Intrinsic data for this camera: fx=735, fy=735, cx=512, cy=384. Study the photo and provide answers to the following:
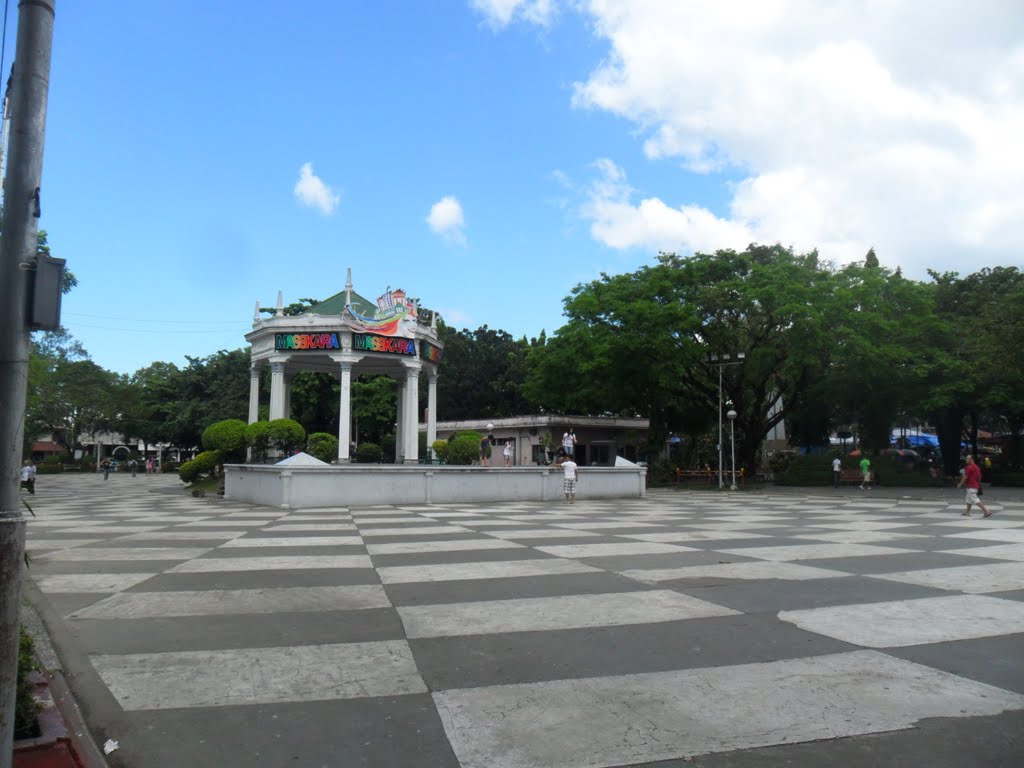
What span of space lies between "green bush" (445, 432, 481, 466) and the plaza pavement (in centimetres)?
1820

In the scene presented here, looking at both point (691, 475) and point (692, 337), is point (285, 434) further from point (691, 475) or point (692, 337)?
point (691, 475)

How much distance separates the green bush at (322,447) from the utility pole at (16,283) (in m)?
25.6

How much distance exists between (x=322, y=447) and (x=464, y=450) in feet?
18.3

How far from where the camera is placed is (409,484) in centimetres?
2177

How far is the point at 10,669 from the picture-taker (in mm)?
2992

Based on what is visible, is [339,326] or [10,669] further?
[339,326]

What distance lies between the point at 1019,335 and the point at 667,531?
21162mm

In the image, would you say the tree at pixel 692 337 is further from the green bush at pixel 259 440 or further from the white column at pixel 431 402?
the green bush at pixel 259 440

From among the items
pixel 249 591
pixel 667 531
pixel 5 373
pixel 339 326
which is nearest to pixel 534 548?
pixel 667 531

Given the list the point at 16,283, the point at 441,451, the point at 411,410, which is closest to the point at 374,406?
the point at 411,410

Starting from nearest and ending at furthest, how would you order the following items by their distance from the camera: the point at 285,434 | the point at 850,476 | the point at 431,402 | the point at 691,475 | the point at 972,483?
the point at 972,483 → the point at 285,434 → the point at 431,402 → the point at 850,476 → the point at 691,475

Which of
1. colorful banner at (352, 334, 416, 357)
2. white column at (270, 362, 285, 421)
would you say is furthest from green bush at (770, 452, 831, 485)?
white column at (270, 362, 285, 421)

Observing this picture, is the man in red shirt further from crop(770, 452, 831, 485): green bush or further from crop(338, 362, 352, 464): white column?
crop(338, 362, 352, 464): white column

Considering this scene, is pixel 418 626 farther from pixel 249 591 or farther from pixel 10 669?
pixel 10 669
